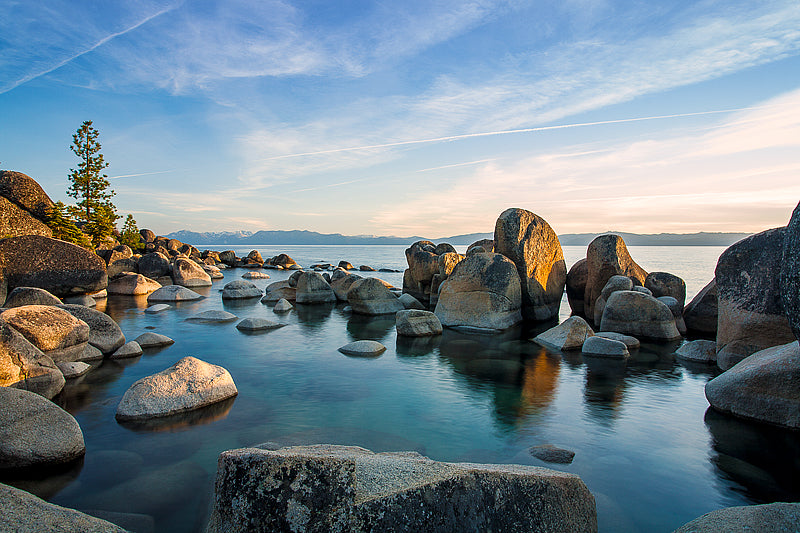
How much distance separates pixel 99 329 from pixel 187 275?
2150 centimetres

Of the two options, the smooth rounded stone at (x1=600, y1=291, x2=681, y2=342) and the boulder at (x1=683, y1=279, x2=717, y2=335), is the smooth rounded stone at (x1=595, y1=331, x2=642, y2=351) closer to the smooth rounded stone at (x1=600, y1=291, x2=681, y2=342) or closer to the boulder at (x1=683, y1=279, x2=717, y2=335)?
the smooth rounded stone at (x1=600, y1=291, x2=681, y2=342)

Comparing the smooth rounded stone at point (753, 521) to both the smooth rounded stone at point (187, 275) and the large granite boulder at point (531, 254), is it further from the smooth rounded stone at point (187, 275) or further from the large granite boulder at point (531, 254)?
the smooth rounded stone at point (187, 275)

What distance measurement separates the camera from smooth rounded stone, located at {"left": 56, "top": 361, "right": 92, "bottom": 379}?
10555mm

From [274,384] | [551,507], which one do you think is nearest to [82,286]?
[274,384]

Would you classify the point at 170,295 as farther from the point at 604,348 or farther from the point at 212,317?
the point at 604,348

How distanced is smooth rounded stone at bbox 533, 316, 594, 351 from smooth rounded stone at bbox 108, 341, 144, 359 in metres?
13.1

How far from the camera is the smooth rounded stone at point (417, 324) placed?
16.8 metres

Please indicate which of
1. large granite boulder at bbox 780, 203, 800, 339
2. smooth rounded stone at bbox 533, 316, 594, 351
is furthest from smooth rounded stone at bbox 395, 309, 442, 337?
large granite boulder at bbox 780, 203, 800, 339

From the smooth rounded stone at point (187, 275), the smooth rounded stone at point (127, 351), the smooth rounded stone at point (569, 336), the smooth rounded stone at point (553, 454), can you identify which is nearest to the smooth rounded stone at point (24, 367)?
the smooth rounded stone at point (127, 351)

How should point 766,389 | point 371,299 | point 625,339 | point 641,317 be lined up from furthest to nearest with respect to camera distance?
point 371,299 < point 641,317 < point 625,339 < point 766,389

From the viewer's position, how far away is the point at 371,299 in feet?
71.7

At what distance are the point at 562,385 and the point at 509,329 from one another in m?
6.95

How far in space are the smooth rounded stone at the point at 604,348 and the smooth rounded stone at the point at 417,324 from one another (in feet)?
18.0

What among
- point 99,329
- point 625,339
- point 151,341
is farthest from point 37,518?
point 625,339
